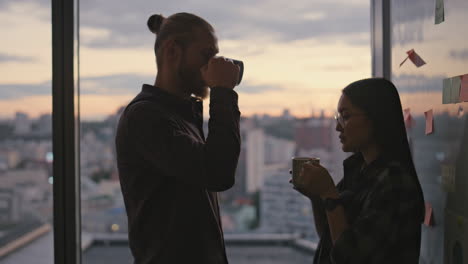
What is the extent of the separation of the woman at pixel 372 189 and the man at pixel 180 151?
239 mm

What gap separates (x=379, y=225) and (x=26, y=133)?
1.40m

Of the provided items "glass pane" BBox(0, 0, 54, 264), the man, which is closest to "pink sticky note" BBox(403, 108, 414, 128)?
the man

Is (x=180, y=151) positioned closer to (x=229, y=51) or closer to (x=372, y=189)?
(x=372, y=189)

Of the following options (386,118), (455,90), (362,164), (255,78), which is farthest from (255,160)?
(455,90)

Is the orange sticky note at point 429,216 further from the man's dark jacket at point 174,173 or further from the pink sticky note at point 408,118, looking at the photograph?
the man's dark jacket at point 174,173

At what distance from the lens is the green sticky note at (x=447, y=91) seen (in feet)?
3.62

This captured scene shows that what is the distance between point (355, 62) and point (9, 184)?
56.8 inches

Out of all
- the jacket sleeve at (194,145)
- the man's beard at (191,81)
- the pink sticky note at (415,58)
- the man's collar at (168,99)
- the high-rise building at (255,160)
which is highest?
the pink sticky note at (415,58)

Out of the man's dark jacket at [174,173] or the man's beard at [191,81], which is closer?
the man's dark jacket at [174,173]

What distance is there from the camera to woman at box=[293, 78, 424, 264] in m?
1.02

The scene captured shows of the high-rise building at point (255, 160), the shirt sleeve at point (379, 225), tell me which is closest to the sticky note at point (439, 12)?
the shirt sleeve at point (379, 225)

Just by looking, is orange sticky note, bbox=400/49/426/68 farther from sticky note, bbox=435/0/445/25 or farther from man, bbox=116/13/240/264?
man, bbox=116/13/240/264

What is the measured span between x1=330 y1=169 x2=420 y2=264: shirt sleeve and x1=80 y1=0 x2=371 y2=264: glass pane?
2.79 ft

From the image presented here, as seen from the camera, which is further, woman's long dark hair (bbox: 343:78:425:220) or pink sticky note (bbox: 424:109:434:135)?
pink sticky note (bbox: 424:109:434:135)
